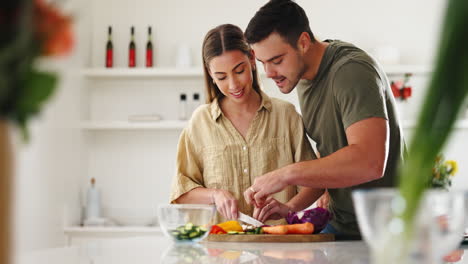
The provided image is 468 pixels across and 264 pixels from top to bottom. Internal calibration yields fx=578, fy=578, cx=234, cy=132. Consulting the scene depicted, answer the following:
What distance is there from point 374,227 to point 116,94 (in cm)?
450

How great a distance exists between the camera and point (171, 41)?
484 centimetres

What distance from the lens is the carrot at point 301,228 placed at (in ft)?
5.89

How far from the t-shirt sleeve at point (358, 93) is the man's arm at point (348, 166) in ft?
0.10

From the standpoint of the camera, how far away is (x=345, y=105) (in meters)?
1.96

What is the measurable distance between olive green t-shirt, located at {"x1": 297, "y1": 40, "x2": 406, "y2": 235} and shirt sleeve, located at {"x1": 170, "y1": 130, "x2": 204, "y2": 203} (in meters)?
0.50

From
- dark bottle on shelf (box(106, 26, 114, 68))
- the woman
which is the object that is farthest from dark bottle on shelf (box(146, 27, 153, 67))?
the woman

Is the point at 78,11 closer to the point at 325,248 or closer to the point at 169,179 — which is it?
the point at 325,248

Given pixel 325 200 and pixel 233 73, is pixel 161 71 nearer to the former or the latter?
pixel 233 73

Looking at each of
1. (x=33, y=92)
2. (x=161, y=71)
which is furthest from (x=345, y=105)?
(x=161, y=71)

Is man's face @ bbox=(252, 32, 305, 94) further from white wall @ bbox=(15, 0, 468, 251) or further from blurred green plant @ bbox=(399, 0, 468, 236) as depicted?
white wall @ bbox=(15, 0, 468, 251)

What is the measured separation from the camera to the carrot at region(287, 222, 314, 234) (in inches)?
70.7

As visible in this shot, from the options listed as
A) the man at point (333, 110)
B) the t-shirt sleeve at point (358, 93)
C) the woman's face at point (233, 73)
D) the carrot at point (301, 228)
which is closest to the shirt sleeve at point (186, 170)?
the woman's face at point (233, 73)

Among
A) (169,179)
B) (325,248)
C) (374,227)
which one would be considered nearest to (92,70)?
(169,179)

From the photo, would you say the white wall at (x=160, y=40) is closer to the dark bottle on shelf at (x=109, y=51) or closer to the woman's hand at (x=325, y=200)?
the dark bottle on shelf at (x=109, y=51)
